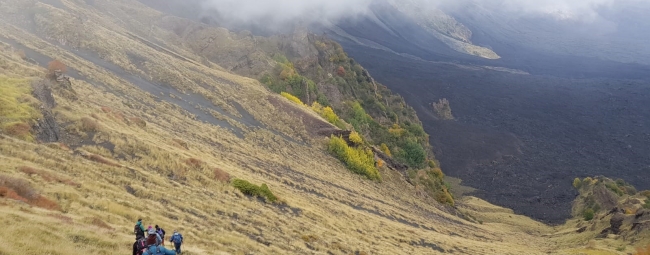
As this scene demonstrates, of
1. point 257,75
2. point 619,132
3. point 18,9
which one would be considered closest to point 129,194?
point 18,9

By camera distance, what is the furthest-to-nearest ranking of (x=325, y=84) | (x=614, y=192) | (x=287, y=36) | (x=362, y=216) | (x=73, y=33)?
1. (x=287, y=36)
2. (x=325, y=84)
3. (x=614, y=192)
4. (x=73, y=33)
5. (x=362, y=216)

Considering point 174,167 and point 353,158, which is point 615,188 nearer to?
point 353,158

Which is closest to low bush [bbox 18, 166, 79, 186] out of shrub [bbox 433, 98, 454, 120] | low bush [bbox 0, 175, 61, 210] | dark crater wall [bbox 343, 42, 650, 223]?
low bush [bbox 0, 175, 61, 210]

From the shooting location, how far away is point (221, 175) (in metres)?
25.3

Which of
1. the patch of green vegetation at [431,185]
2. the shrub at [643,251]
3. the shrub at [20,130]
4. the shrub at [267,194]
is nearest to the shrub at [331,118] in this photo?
the patch of green vegetation at [431,185]

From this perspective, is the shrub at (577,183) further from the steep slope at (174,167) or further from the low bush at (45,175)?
the low bush at (45,175)

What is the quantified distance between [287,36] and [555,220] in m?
62.6

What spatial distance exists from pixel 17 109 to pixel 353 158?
37.6 meters

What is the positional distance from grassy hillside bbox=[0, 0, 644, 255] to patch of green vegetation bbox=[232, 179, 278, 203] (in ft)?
0.26

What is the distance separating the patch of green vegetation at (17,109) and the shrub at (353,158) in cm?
3488

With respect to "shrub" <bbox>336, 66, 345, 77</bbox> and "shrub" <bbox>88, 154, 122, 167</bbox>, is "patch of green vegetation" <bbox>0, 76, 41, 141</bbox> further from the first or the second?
"shrub" <bbox>336, 66, 345, 77</bbox>

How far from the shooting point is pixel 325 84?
8812 centimetres

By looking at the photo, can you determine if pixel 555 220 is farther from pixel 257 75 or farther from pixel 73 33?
pixel 73 33

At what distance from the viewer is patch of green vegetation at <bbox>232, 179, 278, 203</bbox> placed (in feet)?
82.1
